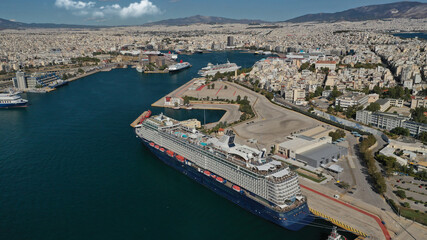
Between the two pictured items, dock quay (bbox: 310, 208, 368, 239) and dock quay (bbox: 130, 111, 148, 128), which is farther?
dock quay (bbox: 130, 111, 148, 128)

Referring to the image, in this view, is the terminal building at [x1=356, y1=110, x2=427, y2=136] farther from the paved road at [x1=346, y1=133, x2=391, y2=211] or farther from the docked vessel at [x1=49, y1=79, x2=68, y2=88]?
the docked vessel at [x1=49, y1=79, x2=68, y2=88]

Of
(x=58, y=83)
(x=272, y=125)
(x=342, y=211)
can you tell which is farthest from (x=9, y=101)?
(x=342, y=211)

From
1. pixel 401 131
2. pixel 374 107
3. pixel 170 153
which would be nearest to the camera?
pixel 170 153

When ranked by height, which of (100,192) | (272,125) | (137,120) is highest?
(137,120)

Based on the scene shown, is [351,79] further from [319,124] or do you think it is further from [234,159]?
[234,159]

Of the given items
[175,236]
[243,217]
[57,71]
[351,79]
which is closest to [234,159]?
[243,217]

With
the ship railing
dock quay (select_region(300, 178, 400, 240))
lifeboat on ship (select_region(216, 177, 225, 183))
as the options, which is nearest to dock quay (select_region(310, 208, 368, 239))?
dock quay (select_region(300, 178, 400, 240))

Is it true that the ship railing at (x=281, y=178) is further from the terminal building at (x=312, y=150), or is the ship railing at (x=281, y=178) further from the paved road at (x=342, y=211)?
the terminal building at (x=312, y=150)

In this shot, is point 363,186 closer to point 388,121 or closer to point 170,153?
point 170,153
